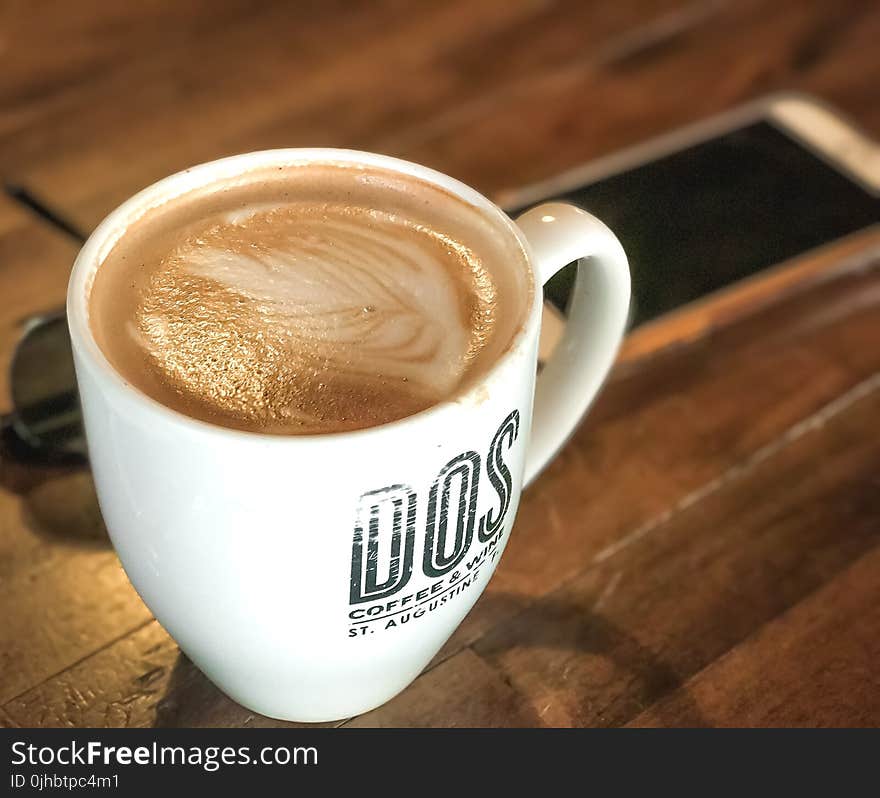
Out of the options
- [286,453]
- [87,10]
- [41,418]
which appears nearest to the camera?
[286,453]

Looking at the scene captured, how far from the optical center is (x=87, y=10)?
1.03 meters

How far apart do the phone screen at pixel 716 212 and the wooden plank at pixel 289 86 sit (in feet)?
0.66

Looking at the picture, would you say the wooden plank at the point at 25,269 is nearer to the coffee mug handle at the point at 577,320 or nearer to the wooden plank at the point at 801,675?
the coffee mug handle at the point at 577,320

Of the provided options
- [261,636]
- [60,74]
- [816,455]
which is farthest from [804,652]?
[60,74]

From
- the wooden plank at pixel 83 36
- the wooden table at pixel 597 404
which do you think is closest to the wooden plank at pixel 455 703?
the wooden table at pixel 597 404

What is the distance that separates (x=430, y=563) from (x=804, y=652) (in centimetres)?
24

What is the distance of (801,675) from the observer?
60cm

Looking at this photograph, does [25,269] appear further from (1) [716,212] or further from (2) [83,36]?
(1) [716,212]

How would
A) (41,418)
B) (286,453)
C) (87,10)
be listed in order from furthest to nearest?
(87,10)
(41,418)
(286,453)

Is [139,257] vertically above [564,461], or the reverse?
[139,257]

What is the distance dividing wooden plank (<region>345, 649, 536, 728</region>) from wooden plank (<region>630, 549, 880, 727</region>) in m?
0.06

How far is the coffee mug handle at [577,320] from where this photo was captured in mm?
517
